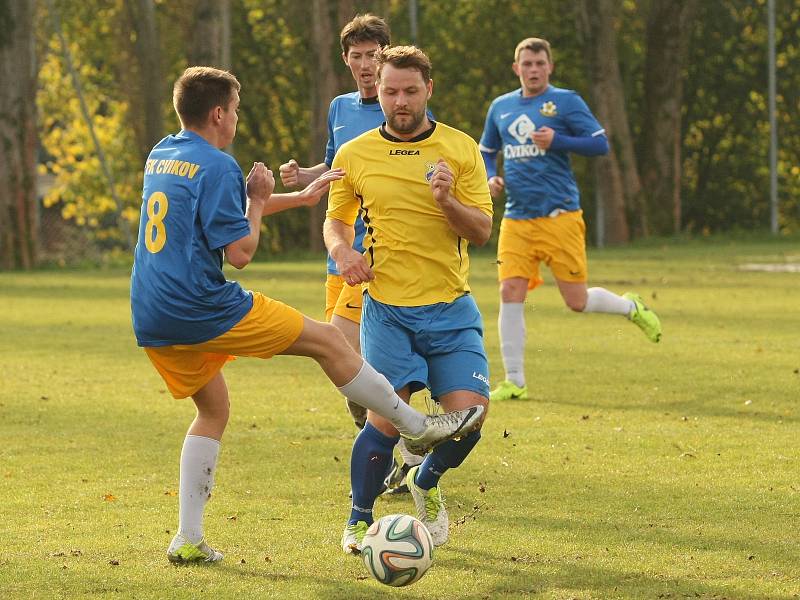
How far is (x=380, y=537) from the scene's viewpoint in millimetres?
5863

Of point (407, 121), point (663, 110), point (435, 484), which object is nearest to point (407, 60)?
point (407, 121)

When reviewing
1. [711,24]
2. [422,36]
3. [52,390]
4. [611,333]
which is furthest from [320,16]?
[52,390]

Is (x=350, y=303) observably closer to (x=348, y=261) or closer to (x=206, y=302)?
(x=348, y=261)

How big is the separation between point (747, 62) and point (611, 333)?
22456 mm

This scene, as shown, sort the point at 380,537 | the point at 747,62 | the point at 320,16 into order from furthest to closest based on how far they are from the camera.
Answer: the point at 747,62
the point at 320,16
the point at 380,537

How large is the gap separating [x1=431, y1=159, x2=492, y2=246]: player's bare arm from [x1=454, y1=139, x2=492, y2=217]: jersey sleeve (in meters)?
0.05

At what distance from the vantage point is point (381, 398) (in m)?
6.22

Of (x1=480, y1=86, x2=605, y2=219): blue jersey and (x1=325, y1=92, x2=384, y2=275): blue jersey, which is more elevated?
(x1=325, y1=92, x2=384, y2=275): blue jersey

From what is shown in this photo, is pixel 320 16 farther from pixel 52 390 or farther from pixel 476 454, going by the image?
pixel 476 454

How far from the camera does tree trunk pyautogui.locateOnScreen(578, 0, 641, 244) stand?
3117cm

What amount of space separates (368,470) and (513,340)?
4.82 m

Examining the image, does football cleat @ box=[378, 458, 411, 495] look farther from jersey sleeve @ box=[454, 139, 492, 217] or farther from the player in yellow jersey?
jersey sleeve @ box=[454, 139, 492, 217]

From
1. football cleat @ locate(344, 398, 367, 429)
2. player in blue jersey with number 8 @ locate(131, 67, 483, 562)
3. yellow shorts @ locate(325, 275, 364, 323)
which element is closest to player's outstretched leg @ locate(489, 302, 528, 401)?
football cleat @ locate(344, 398, 367, 429)

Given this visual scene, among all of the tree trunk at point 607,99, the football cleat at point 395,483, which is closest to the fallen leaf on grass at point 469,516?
the football cleat at point 395,483
